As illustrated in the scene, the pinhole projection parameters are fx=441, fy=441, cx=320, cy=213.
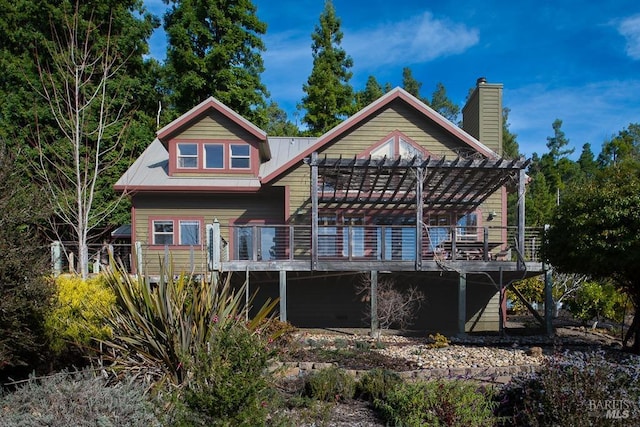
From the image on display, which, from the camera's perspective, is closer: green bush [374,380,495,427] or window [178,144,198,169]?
green bush [374,380,495,427]

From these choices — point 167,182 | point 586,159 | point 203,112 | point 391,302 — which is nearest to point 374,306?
point 391,302

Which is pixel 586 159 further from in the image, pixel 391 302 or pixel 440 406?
pixel 440 406

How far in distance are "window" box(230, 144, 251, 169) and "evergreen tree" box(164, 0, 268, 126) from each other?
987 centimetres

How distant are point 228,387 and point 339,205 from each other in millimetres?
11940

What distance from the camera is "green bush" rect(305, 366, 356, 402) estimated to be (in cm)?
664

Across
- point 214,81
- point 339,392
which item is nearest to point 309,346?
point 339,392

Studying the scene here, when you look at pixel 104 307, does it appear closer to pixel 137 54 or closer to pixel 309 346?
pixel 309 346

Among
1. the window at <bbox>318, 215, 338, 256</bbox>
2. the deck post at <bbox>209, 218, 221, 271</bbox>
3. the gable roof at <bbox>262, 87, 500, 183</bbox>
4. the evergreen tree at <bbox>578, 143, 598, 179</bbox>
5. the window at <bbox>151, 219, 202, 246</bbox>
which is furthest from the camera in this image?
the evergreen tree at <bbox>578, 143, 598, 179</bbox>

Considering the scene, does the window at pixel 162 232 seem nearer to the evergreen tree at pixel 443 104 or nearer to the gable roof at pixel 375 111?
the gable roof at pixel 375 111

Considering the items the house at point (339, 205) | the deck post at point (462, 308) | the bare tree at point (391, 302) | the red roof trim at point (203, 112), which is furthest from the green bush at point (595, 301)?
the red roof trim at point (203, 112)

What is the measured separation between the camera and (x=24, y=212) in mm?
5723

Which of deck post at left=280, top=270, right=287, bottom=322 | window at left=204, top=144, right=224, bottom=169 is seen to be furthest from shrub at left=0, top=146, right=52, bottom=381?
window at left=204, top=144, right=224, bottom=169

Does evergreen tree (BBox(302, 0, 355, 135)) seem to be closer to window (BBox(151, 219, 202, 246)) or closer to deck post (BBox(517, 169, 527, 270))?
window (BBox(151, 219, 202, 246))

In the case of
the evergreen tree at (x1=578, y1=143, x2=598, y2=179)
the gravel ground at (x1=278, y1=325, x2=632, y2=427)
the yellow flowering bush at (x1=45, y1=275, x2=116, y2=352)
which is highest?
the evergreen tree at (x1=578, y1=143, x2=598, y2=179)
